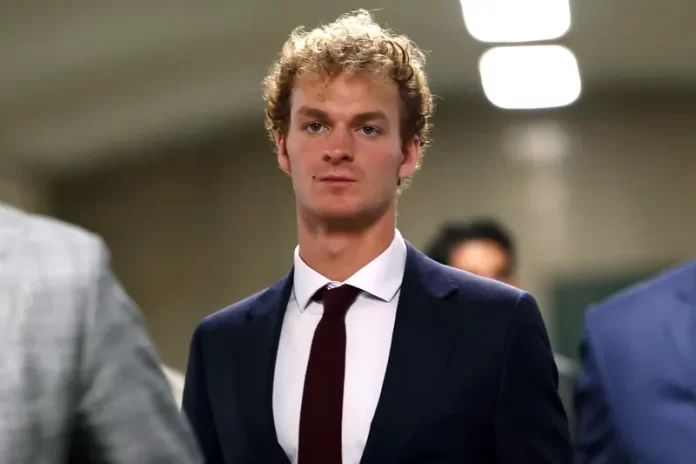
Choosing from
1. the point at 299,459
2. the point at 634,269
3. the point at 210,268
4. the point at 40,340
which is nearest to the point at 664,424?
the point at 299,459

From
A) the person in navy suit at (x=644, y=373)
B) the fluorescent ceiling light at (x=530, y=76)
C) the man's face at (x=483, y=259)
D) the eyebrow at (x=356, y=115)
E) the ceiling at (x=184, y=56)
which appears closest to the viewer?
the person in navy suit at (x=644, y=373)

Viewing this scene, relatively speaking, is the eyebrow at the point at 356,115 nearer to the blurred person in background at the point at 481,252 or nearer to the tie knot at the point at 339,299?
the tie knot at the point at 339,299

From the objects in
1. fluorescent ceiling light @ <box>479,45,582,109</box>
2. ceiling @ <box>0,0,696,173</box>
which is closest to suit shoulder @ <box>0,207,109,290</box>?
ceiling @ <box>0,0,696,173</box>

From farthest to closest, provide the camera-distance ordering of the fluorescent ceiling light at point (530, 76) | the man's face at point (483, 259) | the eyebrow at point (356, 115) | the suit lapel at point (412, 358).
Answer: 1. the fluorescent ceiling light at point (530, 76)
2. the man's face at point (483, 259)
3. the eyebrow at point (356, 115)
4. the suit lapel at point (412, 358)

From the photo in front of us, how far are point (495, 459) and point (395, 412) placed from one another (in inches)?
5.1

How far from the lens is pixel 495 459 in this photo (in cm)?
130

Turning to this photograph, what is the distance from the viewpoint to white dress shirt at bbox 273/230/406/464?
1.30 metres

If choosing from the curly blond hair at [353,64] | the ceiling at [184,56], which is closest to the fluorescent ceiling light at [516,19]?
the ceiling at [184,56]

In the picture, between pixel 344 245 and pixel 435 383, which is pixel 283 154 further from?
pixel 435 383

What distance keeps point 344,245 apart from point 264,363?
0.17 m

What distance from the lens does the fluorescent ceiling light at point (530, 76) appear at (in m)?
4.88

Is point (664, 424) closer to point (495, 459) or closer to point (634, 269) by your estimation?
point (495, 459)

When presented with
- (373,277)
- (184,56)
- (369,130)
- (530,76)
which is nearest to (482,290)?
(373,277)

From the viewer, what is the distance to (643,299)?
42.7 inches
